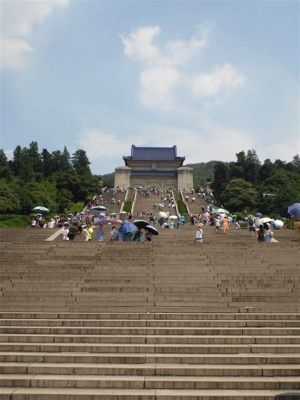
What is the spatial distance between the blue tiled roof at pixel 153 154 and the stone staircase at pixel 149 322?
50380mm

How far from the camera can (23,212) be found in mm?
37031

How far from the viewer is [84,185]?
45750 millimetres

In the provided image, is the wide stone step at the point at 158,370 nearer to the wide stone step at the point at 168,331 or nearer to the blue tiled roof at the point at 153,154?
the wide stone step at the point at 168,331

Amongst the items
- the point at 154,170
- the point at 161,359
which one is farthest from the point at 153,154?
the point at 161,359

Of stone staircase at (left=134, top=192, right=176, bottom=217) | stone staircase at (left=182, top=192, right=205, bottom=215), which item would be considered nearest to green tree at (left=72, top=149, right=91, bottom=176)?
stone staircase at (left=134, top=192, right=176, bottom=217)

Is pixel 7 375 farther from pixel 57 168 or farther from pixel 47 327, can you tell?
pixel 57 168

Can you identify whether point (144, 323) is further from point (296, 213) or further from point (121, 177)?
point (121, 177)

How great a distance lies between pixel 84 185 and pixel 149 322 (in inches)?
1490

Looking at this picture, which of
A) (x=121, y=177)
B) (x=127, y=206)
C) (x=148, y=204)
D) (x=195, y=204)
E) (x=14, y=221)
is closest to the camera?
(x=14, y=221)

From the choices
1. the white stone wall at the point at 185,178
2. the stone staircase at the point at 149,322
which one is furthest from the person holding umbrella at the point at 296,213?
the white stone wall at the point at 185,178

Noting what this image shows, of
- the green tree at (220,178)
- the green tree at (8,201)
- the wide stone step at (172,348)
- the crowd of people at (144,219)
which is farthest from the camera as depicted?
the green tree at (220,178)

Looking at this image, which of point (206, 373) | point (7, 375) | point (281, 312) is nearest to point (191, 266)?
point (281, 312)

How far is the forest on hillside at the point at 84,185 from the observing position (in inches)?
1417

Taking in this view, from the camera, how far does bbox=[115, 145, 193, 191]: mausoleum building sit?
5872 cm
